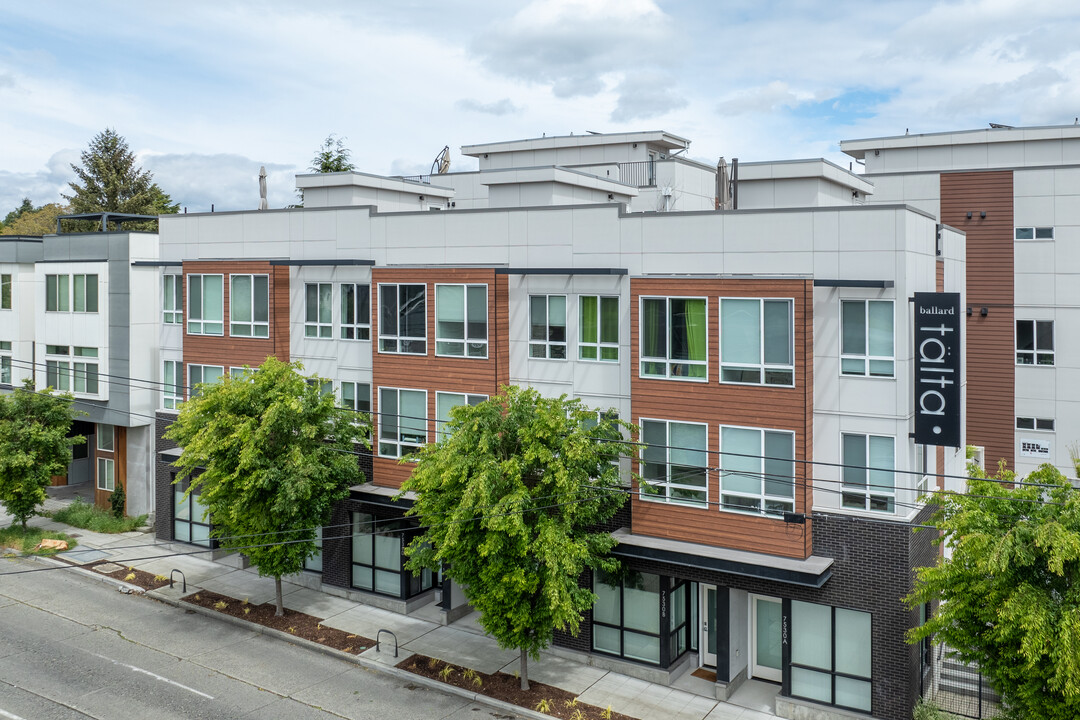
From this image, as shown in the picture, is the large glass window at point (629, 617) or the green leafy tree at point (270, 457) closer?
the large glass window at point (629, 617)

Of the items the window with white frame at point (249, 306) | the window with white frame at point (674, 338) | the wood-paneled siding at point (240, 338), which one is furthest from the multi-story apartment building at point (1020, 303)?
the window with white frame at point (249, 306)

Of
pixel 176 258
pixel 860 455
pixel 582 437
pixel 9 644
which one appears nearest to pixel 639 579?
pixel 582 437

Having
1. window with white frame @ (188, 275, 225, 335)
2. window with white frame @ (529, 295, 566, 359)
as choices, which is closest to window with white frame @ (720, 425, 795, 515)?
window with white frame @ (529, 295, 566, 359)

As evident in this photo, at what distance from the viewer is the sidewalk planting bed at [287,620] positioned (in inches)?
985

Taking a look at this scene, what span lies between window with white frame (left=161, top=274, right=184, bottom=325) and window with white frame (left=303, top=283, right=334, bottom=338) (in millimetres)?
6221

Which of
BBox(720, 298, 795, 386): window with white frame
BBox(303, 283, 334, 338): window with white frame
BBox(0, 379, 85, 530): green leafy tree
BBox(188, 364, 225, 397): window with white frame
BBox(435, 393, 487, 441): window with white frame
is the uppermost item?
BBox(303, 283, 334, 338): window with white frame

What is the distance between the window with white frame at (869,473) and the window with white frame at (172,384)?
76.6 feet

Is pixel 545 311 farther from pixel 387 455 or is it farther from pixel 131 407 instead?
pixel 131 407

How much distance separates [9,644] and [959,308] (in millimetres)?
25422

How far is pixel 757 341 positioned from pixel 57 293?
29.6 metres

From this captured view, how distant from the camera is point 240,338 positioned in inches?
1191

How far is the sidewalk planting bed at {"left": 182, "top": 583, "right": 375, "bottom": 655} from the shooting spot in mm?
25031

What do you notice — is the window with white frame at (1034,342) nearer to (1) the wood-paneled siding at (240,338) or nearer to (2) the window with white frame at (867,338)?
(2) the window with white frame at (867,338)

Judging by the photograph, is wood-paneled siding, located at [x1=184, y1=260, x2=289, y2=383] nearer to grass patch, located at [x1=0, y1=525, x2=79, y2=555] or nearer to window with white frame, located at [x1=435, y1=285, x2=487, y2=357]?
window with white frame, located at [x1=435, y1=285, x2=487, y2=357]
